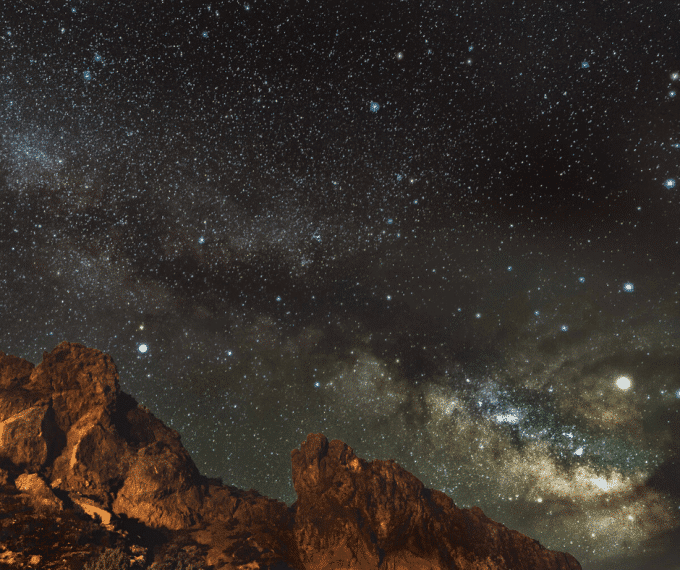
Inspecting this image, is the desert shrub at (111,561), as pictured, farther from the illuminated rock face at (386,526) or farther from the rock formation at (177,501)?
the illuminated rock face at (386,526)

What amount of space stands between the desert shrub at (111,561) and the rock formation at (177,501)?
3.17 feet

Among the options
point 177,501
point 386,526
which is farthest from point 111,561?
point 386,526

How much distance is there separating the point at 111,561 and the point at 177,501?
14.3 m

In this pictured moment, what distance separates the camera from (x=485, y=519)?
49062 mm

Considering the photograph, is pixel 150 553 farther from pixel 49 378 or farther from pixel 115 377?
pixel 49 378

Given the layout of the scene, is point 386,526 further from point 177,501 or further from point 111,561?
point 111,561

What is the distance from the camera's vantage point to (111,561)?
2755 centimetres

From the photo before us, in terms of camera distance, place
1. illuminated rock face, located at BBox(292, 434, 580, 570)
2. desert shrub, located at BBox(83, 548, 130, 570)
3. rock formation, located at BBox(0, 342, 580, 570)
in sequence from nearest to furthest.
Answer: desert shrub, located at BBox(83, 548, 130, 570) < rock formation, located at BBox(0, 342, 580, 570) < illuminated rock face, located at BBox(292, 434, 580, 570)

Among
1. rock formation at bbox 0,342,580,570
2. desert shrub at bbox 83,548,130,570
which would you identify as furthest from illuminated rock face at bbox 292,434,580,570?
desert shrub at bbox 83,548,130,570

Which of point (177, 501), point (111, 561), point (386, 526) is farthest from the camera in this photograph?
point (386, 526)

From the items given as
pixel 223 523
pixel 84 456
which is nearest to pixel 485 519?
pixel 223 523

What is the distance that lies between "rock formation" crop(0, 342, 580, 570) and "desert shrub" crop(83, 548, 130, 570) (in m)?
0.96

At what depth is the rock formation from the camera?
112 ft

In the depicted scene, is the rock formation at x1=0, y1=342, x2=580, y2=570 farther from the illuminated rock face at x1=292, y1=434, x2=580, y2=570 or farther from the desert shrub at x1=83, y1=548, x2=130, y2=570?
the desert shrub at x1=83, y1=548, x2=130, y2=570
